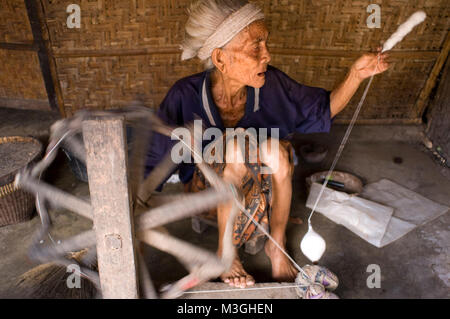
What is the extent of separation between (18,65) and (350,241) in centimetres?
297

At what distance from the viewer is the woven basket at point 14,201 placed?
2053mm

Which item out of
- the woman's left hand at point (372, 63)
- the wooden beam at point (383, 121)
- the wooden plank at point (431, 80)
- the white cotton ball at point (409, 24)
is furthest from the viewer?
the wooden beam at point (383, 121)

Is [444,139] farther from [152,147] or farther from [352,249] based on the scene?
[152,147]

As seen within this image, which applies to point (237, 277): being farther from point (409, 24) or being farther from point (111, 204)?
point (409, 24)

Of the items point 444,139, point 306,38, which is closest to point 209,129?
point 306,38

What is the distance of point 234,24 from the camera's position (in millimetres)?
1635

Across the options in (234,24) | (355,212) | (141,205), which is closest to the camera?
(141,205)

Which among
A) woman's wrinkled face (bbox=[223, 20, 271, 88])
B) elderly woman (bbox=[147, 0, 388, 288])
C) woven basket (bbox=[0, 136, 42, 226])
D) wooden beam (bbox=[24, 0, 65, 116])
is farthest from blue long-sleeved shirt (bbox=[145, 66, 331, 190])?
wooden beam (bbox=[24, 0, 65, 116])

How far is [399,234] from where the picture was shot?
2213 millimetres

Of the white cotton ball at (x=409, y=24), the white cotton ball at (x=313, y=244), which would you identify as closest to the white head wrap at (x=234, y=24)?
the white cotton ball at (x=409, y=24)

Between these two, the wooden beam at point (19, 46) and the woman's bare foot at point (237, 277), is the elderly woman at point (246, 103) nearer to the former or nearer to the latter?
the woman's bare foot at point (237, 277)

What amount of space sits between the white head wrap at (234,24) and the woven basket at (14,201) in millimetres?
1315

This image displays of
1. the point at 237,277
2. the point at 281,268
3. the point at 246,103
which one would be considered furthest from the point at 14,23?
the point at 281,268
